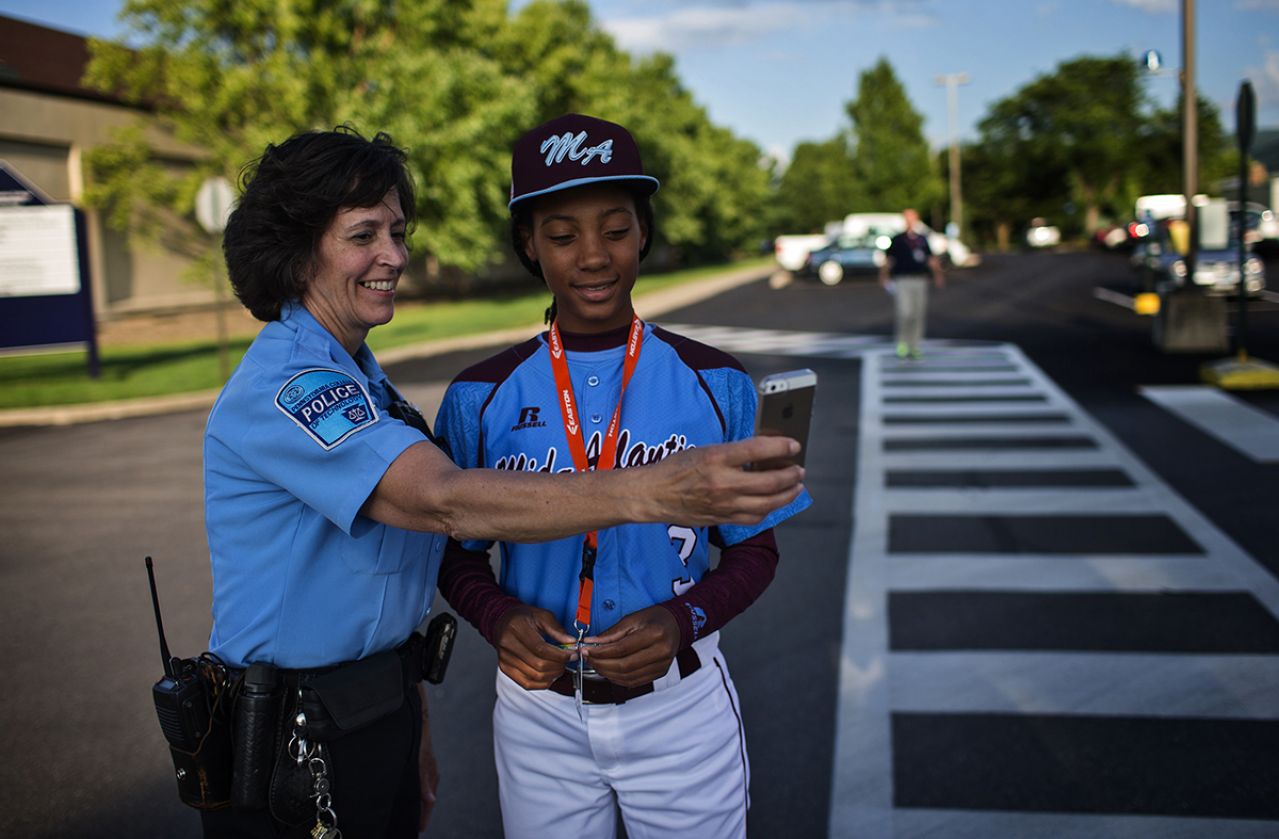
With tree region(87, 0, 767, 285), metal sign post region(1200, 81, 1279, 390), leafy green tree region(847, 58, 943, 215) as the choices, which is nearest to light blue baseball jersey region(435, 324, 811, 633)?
metal sign post region(1200, 81, 1279, 390)

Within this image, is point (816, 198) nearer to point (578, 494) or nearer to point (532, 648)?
point (532, 648)

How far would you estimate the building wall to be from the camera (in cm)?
2531

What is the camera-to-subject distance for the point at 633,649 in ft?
6.95

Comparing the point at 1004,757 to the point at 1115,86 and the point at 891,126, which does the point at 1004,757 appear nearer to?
the point at 1115,86

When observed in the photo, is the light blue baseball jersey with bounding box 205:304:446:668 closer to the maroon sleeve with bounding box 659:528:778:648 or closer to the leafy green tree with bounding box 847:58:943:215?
the maroon sleeve with bounding box 659:528:778:648

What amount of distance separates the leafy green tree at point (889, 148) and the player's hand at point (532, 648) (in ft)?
307

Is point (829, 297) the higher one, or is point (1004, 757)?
point (829, 297)

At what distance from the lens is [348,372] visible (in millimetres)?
2125

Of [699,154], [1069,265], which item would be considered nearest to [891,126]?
[699,154]

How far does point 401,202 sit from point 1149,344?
58.2 ft

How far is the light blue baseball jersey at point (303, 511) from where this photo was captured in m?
1.96

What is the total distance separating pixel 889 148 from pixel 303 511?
9844cm

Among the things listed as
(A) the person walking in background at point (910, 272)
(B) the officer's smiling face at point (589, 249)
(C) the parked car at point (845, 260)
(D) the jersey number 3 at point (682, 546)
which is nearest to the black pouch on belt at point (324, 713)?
(D) the jersey number 3 at point (682, 546)

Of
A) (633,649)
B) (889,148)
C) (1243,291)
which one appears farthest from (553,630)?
(889,148)
